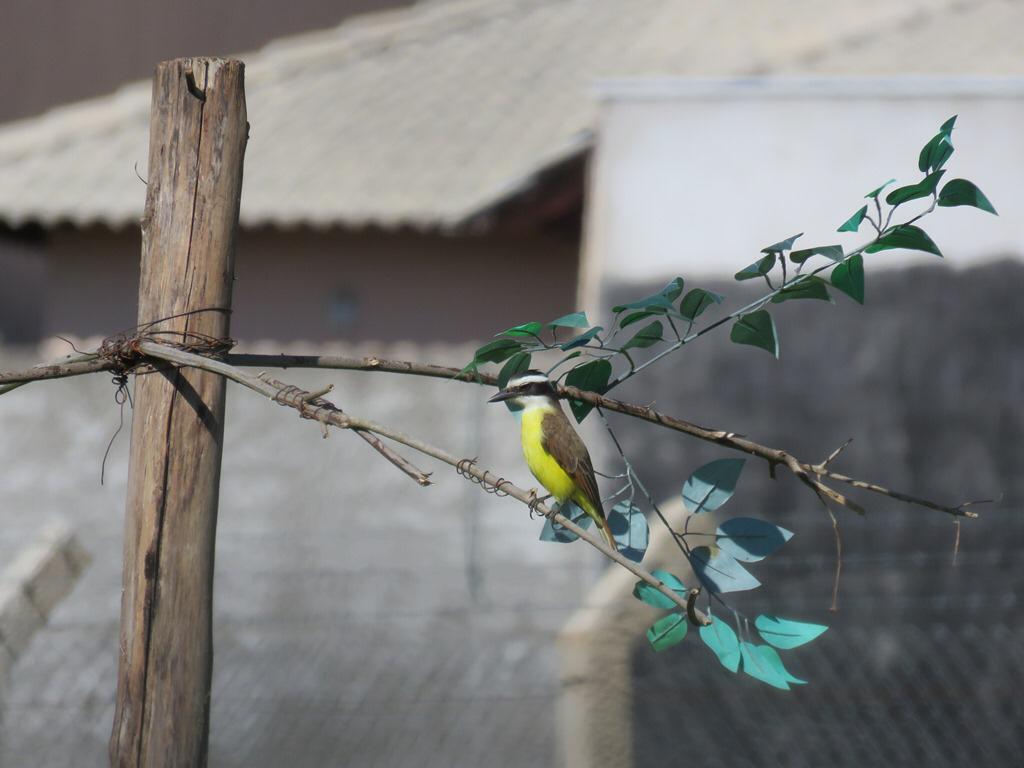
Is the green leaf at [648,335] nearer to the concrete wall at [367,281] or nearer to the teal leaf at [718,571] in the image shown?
the teal leaf at [718,571]

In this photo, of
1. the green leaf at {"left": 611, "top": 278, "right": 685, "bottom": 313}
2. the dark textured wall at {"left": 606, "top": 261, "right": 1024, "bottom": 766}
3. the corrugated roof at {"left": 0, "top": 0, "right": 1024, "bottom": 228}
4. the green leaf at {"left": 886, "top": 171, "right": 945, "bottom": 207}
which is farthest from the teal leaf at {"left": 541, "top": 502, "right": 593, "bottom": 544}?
the corrugated roof at {"left": 0, "top": 0, "right": 1024, "bottom": 228}

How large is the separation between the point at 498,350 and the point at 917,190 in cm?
84

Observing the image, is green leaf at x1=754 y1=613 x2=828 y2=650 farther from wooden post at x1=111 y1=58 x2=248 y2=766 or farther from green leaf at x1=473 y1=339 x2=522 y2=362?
wooden post at x1=111 y1=58 x2=248 y2=766

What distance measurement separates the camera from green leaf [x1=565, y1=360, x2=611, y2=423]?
2.58m

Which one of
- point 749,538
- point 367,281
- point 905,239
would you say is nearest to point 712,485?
point 749,538

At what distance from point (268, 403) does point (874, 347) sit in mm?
3772

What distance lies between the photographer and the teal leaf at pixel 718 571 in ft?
7.83

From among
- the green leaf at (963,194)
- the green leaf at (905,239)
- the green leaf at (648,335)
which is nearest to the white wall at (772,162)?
the green leaf at (648,335)

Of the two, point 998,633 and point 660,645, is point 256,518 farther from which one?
point 660,645

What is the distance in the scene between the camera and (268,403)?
8.13 metres

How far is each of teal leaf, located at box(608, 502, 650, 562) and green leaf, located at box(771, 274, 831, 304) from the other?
499 millimetres

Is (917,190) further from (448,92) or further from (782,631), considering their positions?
(448,92)

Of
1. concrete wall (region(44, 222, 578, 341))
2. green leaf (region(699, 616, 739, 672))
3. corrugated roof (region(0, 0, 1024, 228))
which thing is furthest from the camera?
concrete wall (region(44, 222, 578, 341))

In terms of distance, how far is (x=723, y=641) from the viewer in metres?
2.26
